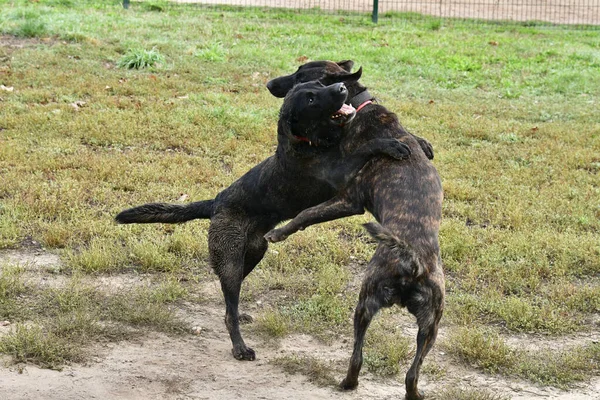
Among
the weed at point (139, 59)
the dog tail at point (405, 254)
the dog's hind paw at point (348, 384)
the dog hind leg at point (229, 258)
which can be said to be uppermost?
the weed at point (139, 59)

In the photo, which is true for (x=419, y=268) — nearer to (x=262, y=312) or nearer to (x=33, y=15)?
(x=262, y=312)

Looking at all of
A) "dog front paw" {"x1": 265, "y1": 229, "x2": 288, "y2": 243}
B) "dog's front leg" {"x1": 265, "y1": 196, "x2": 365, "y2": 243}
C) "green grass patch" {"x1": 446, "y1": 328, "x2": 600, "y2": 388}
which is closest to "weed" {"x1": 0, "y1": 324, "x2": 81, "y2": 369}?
"dog front paw" {"x1": 265, "y1": 229, "x2": 288, "y2": 243}

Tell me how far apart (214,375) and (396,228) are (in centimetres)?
158

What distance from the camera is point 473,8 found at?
795 inches

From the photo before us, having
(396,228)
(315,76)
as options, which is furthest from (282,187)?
(396,228)

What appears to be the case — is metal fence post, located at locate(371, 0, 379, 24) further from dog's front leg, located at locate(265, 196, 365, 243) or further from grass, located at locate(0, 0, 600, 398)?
dog's front leg, located at locate(265, 196, 365, 243)

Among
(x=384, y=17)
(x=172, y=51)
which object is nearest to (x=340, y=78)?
(x=172, y=51)

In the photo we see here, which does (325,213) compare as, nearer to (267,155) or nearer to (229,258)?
(229,258)

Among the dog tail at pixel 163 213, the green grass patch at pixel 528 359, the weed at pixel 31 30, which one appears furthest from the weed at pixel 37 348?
the weed at pixel 31 30

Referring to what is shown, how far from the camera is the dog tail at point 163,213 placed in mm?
5652

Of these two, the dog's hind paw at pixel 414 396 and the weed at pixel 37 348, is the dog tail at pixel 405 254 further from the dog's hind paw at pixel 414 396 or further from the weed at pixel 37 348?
the weed at pixel 37 348

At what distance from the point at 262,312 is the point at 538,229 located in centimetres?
305

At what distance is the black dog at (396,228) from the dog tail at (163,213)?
0.86 meters

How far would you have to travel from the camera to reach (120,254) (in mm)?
6746
